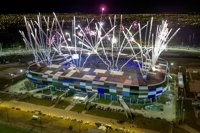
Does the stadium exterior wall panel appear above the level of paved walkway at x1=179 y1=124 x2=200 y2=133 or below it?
above

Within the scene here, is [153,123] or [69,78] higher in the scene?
[69,78]

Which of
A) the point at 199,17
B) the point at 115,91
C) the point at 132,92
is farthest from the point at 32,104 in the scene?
the point at 199,17

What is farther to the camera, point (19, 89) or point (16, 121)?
point (19, 89)

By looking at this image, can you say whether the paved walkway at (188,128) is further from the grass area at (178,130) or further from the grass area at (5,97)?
the grass area at (5,97)

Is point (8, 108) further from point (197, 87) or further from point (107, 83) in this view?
point (197, 87)

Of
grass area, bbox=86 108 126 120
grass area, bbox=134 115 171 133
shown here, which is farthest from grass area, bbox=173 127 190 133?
grass area, bbox=86 108 126 120

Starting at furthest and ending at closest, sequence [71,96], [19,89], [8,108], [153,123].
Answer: [19,89], [71,96], [8,108], [153,123]

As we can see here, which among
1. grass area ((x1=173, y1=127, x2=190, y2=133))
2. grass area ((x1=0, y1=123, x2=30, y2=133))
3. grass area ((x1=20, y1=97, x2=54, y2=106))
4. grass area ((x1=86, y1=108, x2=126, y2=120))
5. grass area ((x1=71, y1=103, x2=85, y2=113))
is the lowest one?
grass area ((x1=0, y1=123, x2=30, y2=133))

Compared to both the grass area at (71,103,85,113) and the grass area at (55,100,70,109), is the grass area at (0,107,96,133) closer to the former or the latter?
the grass area at (71,103,85,113)

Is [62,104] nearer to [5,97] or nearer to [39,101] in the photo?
[39,101]

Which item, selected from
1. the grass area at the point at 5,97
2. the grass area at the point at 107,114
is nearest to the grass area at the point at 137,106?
the grass area at the point at 107,114

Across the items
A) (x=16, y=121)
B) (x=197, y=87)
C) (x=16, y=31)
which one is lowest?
(x=16, y=121)
